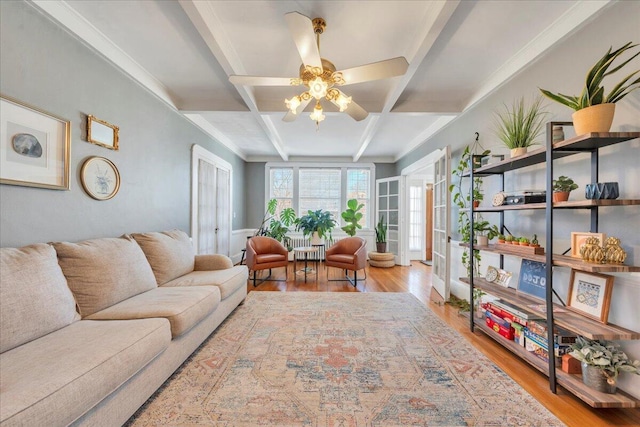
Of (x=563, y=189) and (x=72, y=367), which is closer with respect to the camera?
(x=72, y=367)

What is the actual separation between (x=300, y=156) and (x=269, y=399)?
5353 mm

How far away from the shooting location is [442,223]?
3787mm

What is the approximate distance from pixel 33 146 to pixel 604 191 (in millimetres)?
3637

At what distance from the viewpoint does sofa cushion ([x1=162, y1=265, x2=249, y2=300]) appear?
8.08 ft

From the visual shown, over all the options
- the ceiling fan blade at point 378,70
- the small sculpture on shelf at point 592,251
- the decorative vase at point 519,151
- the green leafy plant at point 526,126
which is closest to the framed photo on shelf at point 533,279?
the small sculpture on shelf at point 592,251

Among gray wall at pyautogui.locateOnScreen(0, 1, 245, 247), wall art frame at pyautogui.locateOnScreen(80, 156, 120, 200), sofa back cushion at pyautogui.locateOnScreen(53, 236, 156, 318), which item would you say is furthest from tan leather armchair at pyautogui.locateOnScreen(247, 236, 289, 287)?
wall art frame at pyautogui.locateOnScreen(80, 156, 120, 200)

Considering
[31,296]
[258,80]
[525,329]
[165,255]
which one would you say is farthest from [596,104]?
[165,255]

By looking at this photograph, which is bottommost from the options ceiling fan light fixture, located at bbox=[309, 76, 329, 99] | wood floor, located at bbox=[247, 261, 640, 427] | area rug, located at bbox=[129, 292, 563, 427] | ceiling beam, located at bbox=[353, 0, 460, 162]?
wood floor, located at bbox=[247, 261, 640, 427]

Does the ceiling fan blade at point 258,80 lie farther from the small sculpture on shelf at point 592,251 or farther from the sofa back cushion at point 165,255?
the small sculpture on shelf at point 592,251

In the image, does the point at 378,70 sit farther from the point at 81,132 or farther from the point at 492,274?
the point at 81,132

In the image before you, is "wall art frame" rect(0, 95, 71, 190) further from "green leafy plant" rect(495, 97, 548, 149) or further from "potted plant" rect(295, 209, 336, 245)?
"potted plant" rect(295, 209, 336, 245)

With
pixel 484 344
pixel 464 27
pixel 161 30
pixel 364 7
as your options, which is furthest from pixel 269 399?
pixel 464 27

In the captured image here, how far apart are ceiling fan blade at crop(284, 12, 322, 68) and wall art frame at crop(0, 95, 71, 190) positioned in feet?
5.88

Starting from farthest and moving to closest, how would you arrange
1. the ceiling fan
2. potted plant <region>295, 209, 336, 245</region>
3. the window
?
the window → potted plant <region>295, 209, 336, 245</region> → the ceiling fan
